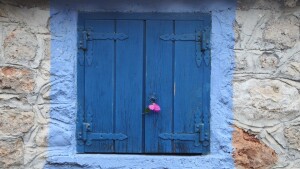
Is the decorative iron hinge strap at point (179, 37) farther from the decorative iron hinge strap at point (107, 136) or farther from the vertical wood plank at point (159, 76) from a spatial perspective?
the decorative iron hinge strap at point (107, 136)

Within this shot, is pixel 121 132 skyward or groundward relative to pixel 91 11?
groundward

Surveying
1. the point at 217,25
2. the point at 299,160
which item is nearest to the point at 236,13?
the point at 217,25

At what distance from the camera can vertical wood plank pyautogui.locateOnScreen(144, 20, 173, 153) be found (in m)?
2.89

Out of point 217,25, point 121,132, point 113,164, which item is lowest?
point 113,164

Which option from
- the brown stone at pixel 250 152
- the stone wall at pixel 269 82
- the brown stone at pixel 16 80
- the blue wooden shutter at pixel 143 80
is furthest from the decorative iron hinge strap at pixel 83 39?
the brown stone at pixel 250 152

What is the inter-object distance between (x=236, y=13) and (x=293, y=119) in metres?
0.76

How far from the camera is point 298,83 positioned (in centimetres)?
286

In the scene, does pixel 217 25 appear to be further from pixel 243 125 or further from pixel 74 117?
pixel 74 117

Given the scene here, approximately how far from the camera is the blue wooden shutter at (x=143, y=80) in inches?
113

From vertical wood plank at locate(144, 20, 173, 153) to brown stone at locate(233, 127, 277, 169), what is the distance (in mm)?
430

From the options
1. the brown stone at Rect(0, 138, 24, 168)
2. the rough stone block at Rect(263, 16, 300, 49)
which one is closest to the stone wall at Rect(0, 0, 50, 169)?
the brown stone at Rect(0, 138, 24, 168)

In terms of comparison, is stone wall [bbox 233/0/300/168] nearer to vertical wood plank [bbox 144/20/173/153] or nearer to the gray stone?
the gray stone

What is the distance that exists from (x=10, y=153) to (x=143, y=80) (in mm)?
954

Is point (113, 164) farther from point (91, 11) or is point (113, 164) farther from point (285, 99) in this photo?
point (285, 99)
